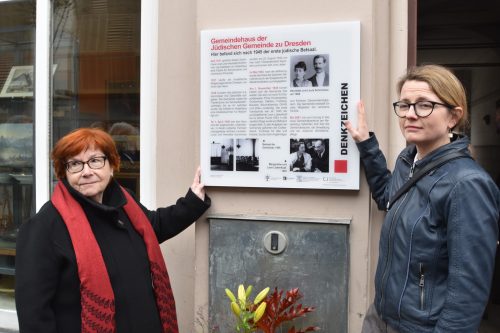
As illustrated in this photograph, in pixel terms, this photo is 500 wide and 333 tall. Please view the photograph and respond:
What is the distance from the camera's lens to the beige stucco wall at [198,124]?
109 inches

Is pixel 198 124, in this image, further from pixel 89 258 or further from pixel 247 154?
pixel 89 258

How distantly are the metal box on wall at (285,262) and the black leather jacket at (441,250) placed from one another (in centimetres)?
63

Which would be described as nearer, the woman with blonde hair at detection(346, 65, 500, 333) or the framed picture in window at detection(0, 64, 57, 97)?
the woman with blonde hair at detection(346, 65, 500, 333)

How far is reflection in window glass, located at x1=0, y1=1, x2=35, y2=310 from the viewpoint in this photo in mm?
3961

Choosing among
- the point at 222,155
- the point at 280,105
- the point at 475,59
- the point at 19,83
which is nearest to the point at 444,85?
the point at 280,105

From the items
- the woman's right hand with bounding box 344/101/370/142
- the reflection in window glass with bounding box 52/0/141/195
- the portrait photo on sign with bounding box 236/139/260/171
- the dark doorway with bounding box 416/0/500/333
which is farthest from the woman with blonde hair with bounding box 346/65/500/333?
the dark doorway with bounding box 416/0/500/333

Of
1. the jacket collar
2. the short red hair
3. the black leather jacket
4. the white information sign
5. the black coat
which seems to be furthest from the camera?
the white information sign

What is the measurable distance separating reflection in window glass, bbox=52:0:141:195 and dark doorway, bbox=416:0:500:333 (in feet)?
11.3

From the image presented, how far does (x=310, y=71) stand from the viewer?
9.12 feet

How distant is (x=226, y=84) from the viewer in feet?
9.61

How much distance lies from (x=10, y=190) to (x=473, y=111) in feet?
15.7

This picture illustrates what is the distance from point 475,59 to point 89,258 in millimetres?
5098

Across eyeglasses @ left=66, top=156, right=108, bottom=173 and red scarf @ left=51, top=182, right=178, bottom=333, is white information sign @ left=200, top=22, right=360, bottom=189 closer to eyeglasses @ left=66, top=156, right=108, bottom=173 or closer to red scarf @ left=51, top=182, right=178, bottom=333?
eyeglasses @ left=66, top=156, right=108, bottom=173

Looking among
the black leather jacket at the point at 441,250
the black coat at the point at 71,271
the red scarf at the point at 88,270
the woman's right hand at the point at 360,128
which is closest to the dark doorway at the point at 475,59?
the woman's right hand at the point at 360,128
